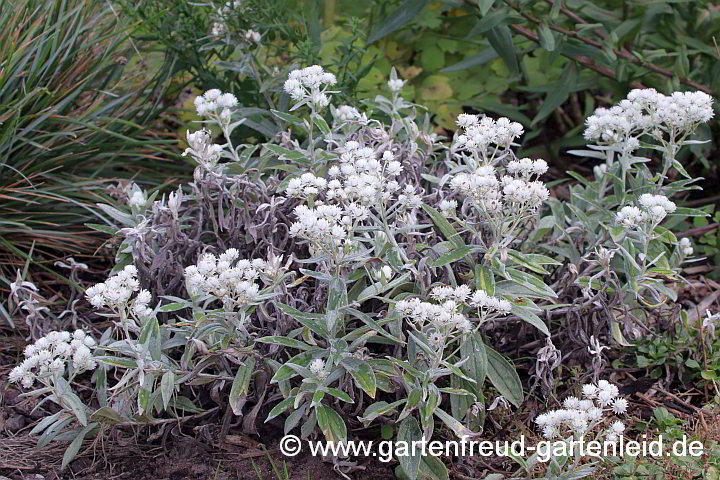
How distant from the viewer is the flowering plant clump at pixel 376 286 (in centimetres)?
198

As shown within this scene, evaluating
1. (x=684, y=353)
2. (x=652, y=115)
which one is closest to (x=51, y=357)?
(x=652, y=115)

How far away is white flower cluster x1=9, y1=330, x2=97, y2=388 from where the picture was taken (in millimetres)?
2010

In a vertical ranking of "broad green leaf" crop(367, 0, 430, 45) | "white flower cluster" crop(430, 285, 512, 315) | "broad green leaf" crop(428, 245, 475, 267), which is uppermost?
"broad green leaf" crop(367, 0, 430, 45)

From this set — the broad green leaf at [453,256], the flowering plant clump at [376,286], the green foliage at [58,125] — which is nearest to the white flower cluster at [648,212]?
the flowering plant clump at [376,286]

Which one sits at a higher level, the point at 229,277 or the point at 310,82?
the point at 310,82

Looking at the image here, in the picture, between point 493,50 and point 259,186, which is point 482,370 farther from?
point 493,50

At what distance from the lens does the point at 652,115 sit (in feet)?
7.93

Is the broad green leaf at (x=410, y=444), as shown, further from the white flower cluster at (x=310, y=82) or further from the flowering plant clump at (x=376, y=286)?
the white flower cluster at (x=310, y=82)

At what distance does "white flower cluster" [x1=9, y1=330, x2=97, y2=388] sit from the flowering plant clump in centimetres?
3

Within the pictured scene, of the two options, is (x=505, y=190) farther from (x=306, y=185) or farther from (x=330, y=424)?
(x=330, y=424)


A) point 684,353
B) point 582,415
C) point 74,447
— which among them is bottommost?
point 684,353

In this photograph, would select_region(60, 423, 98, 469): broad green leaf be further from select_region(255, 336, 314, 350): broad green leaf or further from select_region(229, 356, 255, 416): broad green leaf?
select_region(255, 336, 314, 350): broad green leaf

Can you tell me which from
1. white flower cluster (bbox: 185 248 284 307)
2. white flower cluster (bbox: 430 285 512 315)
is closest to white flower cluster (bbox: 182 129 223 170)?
white flower cluster (bbox: 185 248 284 307)

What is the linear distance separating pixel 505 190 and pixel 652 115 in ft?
2.34
